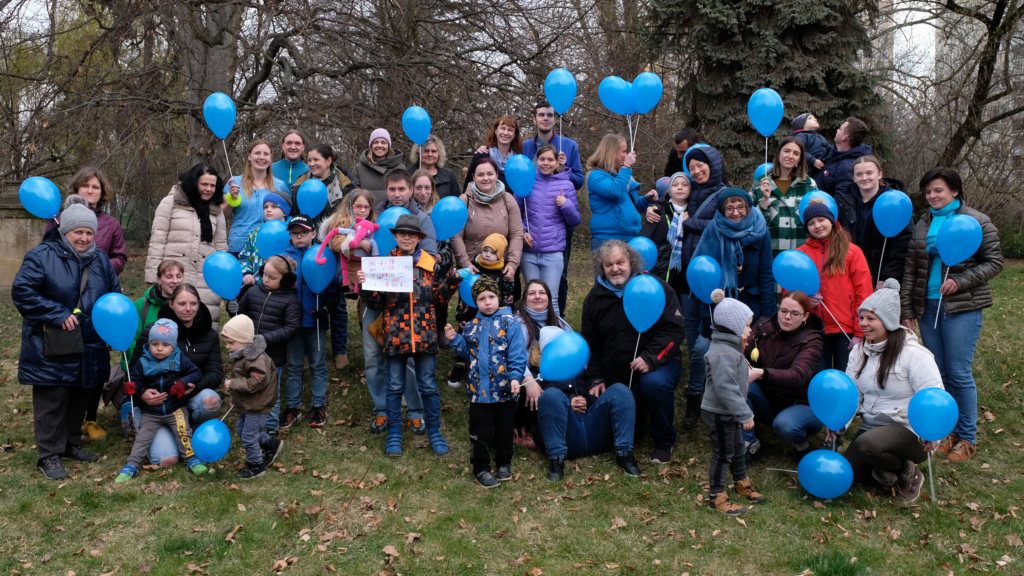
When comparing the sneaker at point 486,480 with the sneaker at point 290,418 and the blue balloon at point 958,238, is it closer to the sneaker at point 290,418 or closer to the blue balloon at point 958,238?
the sneaker at point 290,418

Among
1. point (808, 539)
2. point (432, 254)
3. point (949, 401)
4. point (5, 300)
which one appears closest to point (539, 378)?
point (432, 254)

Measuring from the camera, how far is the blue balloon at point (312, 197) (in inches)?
228

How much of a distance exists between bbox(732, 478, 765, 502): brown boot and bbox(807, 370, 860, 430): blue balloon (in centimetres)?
62

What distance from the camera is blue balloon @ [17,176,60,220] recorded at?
5.07 metres

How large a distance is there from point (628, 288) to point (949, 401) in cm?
198

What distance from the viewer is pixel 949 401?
4176 millimetres

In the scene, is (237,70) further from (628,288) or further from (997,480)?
(997,480)

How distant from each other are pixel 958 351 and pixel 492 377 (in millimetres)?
3223

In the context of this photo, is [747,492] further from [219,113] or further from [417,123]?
[219,113]

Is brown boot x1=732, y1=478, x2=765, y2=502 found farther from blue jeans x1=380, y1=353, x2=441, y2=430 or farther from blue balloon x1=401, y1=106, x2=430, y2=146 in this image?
blue balloon x1=401, y1=106, x2=430, y2=146

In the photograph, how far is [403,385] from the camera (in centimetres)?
536

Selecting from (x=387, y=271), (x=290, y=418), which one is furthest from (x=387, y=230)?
(x=290, y=418)

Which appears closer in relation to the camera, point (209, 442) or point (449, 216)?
point (209, 442)

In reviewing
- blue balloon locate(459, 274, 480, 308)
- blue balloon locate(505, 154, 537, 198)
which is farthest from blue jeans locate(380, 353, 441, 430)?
blue balloon locate(505, 154, 537, 198)
